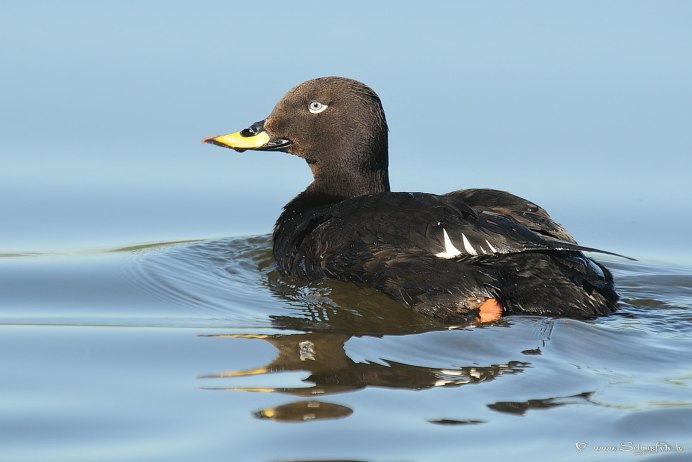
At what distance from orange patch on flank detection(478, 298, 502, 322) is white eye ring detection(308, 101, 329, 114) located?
6.91ft

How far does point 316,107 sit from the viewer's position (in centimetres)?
807

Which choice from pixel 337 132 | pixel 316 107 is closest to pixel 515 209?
pixel 337 132

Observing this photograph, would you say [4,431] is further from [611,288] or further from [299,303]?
[611,288]

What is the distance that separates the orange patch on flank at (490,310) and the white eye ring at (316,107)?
2.11m

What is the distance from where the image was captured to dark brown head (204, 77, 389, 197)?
26.1 feet

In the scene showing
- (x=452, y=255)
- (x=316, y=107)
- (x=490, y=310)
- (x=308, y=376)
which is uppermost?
(x=316, y=107)

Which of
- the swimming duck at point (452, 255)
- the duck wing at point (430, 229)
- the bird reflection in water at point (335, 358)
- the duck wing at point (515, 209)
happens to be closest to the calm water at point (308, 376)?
the bird reflection in water at point (335, 358)

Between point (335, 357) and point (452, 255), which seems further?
point (452, 255)

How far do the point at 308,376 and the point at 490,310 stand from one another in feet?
4.19

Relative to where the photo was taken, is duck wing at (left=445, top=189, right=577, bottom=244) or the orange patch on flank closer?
the orange patch on flank

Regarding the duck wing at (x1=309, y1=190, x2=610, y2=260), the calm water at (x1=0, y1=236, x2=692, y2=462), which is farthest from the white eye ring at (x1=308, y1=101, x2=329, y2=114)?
the calm water at (x1=0, y1=236, x2=692, y2=462)

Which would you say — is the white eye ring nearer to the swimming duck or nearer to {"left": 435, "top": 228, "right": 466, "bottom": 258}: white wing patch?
the swimming duck

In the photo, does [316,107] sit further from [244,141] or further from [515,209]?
[515,209]

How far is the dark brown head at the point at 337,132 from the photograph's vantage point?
7949 mm
